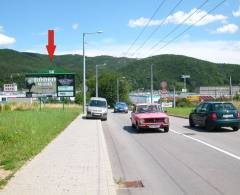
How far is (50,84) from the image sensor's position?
47344mm

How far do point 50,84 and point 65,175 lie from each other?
39.2m

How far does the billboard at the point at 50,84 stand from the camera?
155ft

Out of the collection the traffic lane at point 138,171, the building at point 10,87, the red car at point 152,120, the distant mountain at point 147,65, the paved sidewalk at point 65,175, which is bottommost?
the traffic lane at point 138,171

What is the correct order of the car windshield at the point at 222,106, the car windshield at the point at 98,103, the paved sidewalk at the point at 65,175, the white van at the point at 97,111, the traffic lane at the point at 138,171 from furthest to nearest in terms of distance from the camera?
the car windshield at the point at 98,103 < the white van at the point at 97,111 < the car windshield at the point at 222,106 < the traffic lane at the point at 138,171 < the paved sidewalk at the point at 65,175

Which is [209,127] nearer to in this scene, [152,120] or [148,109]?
[152,120]

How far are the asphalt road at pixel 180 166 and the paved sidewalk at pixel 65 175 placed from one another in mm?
411

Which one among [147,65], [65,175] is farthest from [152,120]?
[147,65]

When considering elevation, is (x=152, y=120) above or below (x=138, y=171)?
above

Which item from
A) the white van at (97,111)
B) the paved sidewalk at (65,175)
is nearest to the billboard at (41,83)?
the white van at (97,111)

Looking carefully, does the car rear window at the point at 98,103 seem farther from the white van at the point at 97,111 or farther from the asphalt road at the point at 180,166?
the asphalt road at the point at 180,166

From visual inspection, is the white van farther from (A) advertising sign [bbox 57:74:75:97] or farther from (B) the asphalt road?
(B) the asphalt road

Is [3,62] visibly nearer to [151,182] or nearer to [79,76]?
[79,76]

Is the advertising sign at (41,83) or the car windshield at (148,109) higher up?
the advertising sign at (41,83)

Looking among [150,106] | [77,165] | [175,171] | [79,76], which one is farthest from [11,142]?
[79,76]
